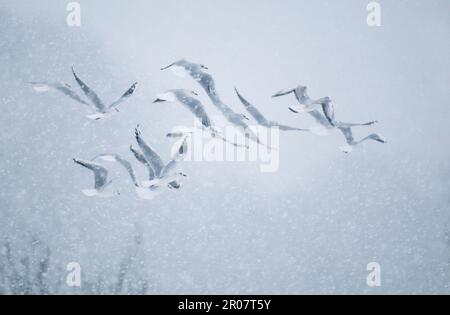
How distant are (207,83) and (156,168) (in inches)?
37.9

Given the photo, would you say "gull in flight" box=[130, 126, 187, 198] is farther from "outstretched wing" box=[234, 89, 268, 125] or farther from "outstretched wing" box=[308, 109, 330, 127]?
"outstretched wing" box=[308, 109, 330, 127]

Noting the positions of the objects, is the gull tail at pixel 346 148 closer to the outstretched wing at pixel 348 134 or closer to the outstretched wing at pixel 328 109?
the outstretched wing at pixel 348 134

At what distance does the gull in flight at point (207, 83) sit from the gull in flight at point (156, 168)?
0.51 m

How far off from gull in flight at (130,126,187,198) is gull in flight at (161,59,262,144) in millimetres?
513

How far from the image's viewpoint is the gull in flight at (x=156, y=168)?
11.6 ft

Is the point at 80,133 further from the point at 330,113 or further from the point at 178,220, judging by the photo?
the point at 330,113

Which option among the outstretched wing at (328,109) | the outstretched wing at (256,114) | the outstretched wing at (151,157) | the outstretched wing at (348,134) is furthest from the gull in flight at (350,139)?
the outstretched wing at (151,157)

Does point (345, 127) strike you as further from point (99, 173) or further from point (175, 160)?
point (99, 173)

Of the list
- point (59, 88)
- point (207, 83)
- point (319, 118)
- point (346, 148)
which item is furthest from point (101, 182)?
point (346, 148)

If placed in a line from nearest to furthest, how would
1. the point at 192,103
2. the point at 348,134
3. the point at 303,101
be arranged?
the point at 303,101 < the point at 192,103 < the point at 348,134

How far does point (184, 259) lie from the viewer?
44812 mm

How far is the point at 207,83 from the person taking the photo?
3592mm

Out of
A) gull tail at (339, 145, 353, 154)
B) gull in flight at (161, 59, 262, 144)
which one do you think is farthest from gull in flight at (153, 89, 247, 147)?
gull tail at (339, 145, 353, 154)
